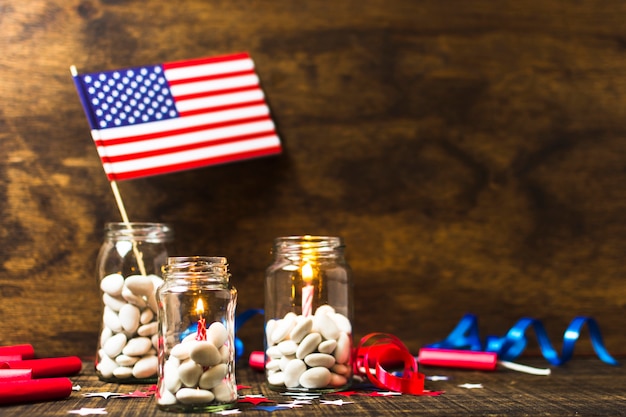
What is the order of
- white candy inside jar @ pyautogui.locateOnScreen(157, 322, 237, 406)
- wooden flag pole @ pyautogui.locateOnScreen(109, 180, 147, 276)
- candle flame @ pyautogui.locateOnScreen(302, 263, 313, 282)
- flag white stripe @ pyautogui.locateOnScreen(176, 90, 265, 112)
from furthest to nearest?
flag white stripe @ pyautogui.locateOnScreen(176, 90, 265, 112) < wooden flag pole @ pyautogui.locateOnScreen(109, 180, 147, 276) < candle flame @ pyautogui.locateOnScreen(302, 263, 313, 282) < white candy inside jar @ pyautogui.locateOnScreen(157, 322, 237, 406)

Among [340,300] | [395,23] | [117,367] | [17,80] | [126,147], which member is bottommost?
[117,367]

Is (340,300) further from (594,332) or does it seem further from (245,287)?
(594,332)

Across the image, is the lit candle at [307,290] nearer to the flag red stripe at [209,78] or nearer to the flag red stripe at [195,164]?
the flag red stripe at [195,164]

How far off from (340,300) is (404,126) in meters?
0.56

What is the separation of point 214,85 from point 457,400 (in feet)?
2.79

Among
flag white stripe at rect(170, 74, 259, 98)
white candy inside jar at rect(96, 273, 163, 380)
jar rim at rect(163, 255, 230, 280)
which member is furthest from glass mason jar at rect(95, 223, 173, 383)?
flag white stripe at rect(170, 74, 259, 98)

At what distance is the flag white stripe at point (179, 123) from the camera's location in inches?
62.8

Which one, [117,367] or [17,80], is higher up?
[17,80]

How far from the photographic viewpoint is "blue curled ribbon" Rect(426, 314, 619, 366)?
1.70m

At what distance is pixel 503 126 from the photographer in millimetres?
1868

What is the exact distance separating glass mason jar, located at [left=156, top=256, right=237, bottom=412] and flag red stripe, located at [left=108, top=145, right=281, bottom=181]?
15.3 inches

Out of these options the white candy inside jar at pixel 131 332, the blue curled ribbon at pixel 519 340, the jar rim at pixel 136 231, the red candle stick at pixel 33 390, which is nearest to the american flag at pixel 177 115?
the jar rim at pixel 136 231

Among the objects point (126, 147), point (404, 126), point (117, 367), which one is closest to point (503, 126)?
point (404, 126)

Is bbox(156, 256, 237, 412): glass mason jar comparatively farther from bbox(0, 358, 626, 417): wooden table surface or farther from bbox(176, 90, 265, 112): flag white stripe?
bbox(176, 90, 265, 112): flag white stripe
